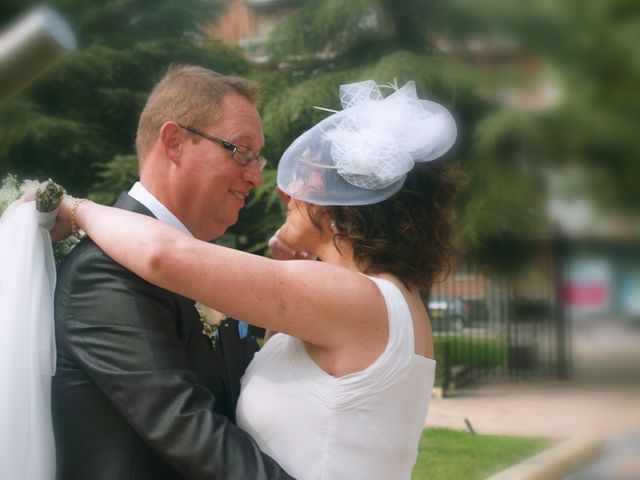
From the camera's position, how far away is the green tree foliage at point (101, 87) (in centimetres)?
1606

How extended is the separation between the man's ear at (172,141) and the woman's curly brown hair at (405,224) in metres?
0.44

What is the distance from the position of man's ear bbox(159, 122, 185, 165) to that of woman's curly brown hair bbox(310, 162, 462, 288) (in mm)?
444

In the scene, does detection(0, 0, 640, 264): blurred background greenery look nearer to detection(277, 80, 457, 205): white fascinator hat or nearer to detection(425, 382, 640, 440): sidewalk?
detection(425, 382, 640, 440): sidewalk

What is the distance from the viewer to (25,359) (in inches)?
76.3

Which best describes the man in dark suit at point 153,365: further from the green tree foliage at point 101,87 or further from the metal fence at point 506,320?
the metal fence at point 506,320

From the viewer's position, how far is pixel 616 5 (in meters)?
11.7

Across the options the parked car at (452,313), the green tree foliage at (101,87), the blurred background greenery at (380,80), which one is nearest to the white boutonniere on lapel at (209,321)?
the blurred background greenery at (380,80)

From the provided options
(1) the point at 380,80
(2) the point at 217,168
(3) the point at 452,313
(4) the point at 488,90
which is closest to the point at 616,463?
(1) the point at 380,80

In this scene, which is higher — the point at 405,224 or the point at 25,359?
the point at 405,224

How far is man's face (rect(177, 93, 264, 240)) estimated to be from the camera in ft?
7.68

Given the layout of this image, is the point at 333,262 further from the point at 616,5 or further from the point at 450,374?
the point at 450,374

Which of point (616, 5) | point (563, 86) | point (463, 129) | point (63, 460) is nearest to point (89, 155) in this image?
point (463, 129)

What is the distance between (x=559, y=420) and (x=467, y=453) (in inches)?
146

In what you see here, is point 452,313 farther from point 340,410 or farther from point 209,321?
point 340,410
